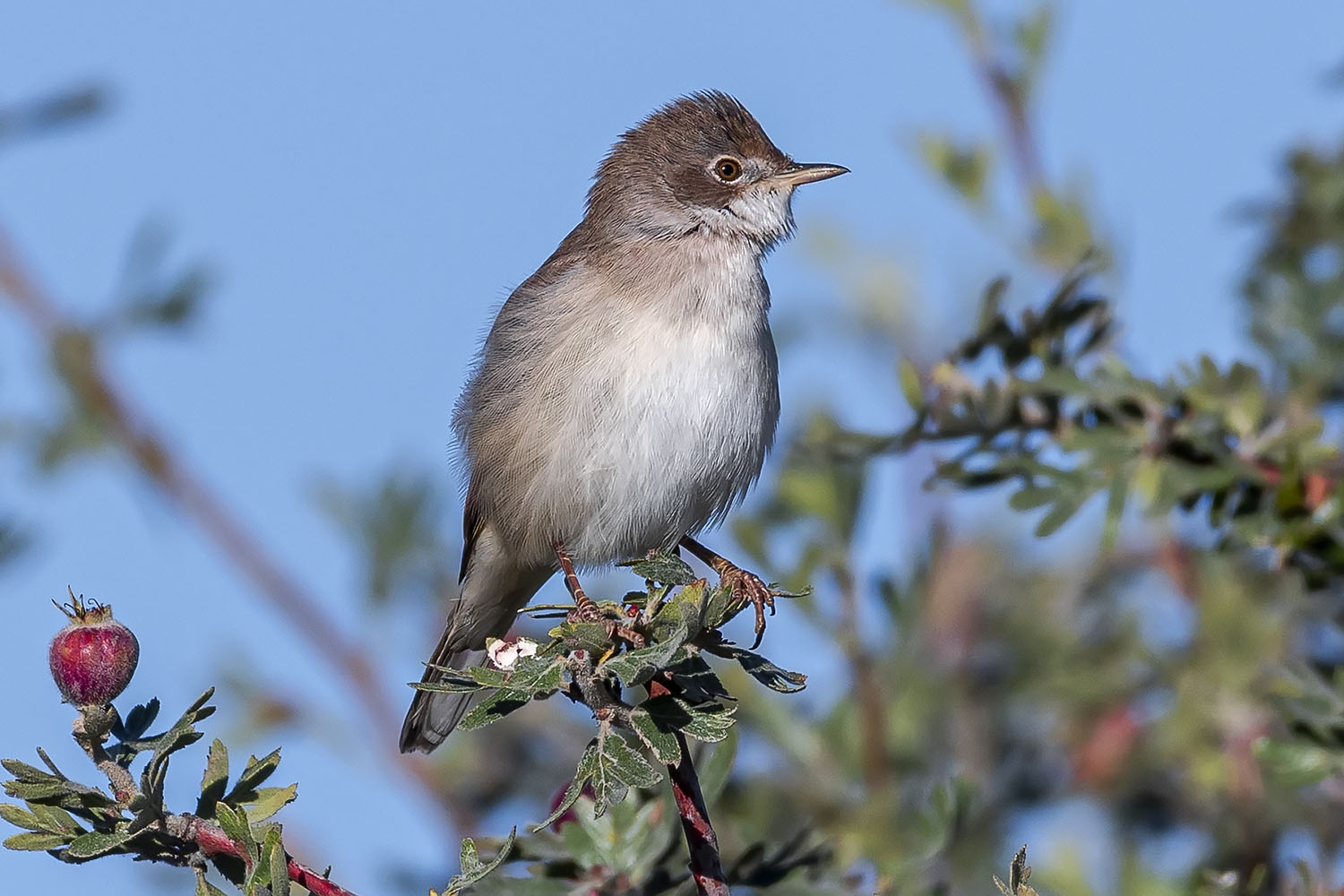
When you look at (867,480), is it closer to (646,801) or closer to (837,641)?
(837,641)

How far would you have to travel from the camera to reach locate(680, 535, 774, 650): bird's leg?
12.8 feet

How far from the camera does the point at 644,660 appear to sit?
230 cm

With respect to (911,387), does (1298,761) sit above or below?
below

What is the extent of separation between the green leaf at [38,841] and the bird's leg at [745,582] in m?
1.72

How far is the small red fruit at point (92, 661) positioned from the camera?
2092mm

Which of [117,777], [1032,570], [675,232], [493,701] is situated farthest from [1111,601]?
[117,777]

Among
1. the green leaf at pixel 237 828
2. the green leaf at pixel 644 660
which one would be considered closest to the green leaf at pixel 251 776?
the green leaf at pixel 237 828

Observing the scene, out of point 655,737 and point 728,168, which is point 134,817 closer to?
point 655,737

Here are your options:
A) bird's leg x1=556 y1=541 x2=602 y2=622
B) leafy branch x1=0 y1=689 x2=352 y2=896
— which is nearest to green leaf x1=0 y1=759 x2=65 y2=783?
leafy branch x1=0 y1=689 x2=352 y2=896

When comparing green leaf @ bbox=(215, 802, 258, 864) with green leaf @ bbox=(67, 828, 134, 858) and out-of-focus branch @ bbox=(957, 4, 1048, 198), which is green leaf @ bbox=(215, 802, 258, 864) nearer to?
green leaf @ bbox=(67, 828, 134, 858)

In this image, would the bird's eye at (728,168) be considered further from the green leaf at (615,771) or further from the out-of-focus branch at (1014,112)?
the green leaf at (615,771)

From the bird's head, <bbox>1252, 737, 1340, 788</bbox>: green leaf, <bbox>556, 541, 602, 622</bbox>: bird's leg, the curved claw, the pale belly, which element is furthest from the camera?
the bird's head

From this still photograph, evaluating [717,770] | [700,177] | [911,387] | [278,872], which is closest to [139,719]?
[278,872]

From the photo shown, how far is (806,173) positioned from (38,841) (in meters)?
3.94
